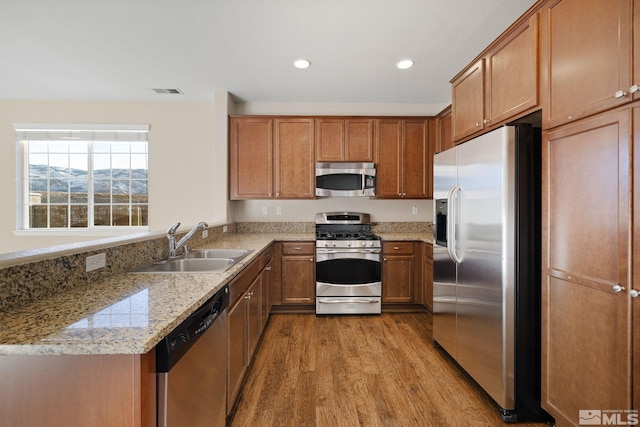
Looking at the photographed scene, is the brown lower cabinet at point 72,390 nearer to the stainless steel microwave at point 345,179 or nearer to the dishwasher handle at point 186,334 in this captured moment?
the dishwasher handle at point 186,334

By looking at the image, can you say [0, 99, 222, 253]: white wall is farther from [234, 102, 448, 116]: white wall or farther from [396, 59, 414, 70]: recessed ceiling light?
[396, 59, 414, 70]: recessed ceiling light

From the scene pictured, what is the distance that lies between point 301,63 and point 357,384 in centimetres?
274

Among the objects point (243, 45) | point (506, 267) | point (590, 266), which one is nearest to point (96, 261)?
point (243, 45)

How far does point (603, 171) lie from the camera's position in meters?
1.24

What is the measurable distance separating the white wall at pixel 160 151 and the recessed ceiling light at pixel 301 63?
64.4 inches

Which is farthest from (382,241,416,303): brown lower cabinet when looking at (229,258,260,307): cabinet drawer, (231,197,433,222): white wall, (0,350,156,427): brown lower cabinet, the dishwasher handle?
(0,350,156,427): brown lower cabinet

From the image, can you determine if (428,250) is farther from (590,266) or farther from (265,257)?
(590,266)

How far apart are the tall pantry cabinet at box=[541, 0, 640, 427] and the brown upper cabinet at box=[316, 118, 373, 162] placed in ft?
7.01

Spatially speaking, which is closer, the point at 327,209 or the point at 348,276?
the point at 348,276

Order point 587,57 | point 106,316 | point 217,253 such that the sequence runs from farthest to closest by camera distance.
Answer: point 217,253
point 587,57
point 106,316

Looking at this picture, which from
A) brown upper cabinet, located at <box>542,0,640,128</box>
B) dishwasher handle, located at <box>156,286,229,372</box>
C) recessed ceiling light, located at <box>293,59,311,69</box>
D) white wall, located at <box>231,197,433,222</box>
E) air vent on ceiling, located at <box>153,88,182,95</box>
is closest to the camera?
dishwasher handle, located at <box>156,286,229,372</box>

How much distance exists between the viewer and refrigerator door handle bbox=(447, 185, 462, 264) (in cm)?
208

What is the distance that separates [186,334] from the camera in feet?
3.24

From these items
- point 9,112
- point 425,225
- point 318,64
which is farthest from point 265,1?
point 9,112
